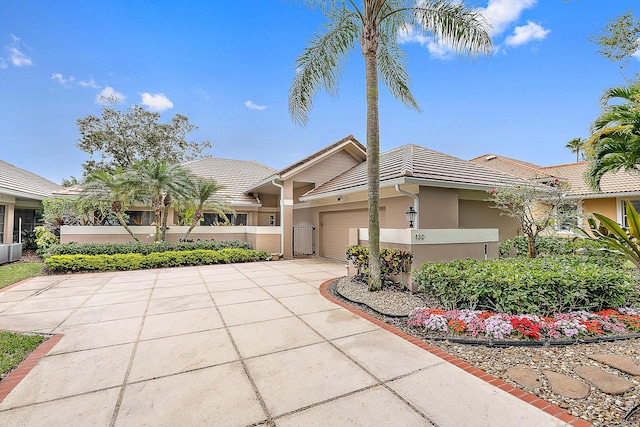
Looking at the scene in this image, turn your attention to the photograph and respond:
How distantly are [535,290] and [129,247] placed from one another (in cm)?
1398

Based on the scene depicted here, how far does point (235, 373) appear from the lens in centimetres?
363

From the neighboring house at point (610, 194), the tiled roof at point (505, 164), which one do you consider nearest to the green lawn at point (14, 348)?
the neighboring house at point (610, 194)

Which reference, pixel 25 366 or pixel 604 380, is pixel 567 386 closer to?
pixel 604 380

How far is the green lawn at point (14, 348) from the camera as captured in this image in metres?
3.84

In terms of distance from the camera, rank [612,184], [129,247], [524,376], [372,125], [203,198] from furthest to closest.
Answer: [612,184] → [203,198] → [129,247] → [372,125] → [524,376]

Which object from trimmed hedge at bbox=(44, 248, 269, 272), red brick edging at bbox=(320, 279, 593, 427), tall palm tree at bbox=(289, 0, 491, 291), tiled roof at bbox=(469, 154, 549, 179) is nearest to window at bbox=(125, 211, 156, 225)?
trimmed hedge at bbox=(44, 248, 269, 272)

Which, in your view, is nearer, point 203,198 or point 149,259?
point 149,259

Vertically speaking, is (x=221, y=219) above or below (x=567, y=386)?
above

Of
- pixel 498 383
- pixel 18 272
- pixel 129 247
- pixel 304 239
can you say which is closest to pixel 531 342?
pixel 498 383

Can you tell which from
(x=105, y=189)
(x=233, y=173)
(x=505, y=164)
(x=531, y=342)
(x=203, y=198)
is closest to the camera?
(x=531, y=342)

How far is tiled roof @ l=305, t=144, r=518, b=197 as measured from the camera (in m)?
9.35

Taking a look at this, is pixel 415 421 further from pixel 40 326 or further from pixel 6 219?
pixel 6 219

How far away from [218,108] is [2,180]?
1340 cm

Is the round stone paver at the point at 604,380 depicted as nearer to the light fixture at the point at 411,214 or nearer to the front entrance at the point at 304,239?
the light fixture at the point at 411,214
